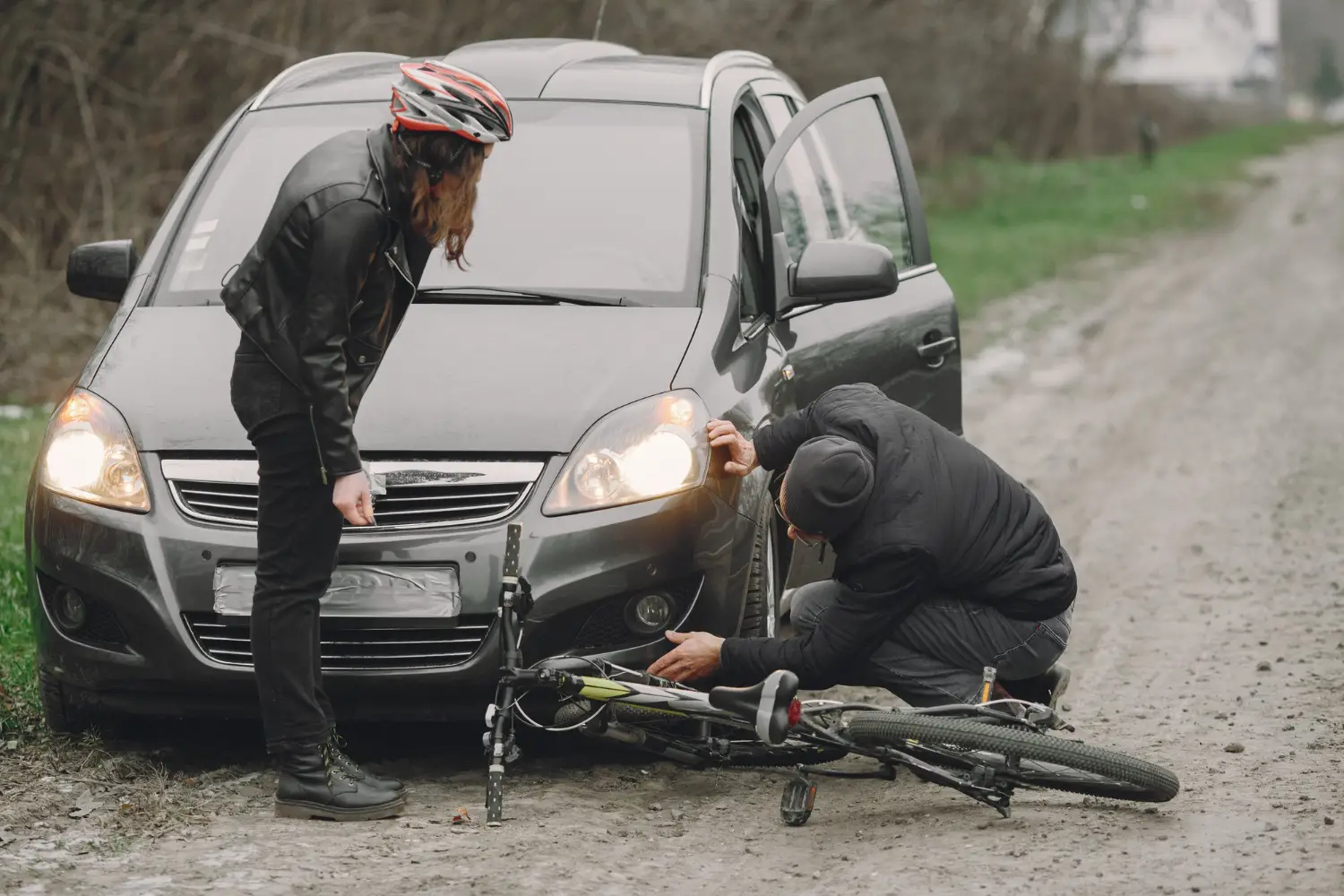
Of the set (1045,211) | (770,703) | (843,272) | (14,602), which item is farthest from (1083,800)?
(1045,211)

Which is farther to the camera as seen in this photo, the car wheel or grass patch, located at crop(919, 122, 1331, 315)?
grass patch, located at crop(919, 122, 1331, 315)

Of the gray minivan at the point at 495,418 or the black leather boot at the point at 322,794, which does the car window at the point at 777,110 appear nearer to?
the gray minivan at the point at 495,418

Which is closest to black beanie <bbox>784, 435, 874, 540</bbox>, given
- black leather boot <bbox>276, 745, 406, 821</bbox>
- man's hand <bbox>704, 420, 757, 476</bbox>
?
man's hand <bbox>704, 420, 757, 476</bbox>

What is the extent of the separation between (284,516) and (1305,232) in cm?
Result: 2216

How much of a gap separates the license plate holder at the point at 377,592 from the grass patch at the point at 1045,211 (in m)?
11.8

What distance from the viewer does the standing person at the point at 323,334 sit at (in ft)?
14.2

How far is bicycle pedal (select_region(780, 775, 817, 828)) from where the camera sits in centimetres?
466

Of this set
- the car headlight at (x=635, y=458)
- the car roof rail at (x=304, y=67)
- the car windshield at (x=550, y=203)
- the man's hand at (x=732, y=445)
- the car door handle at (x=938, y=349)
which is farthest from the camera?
the car door handle at (x=938, y=349)

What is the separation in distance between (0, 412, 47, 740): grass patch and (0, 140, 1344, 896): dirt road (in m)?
0.69

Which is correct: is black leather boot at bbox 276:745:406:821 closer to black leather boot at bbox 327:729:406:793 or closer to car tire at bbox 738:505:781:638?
black leather boot at bbox 327:729:406:793

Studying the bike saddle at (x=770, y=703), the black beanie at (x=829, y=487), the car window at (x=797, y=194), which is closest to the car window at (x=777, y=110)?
the car window at (x=797, y=194)

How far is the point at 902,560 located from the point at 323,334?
1.51m

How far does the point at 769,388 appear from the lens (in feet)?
17.6

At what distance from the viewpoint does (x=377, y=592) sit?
468 centimetres
